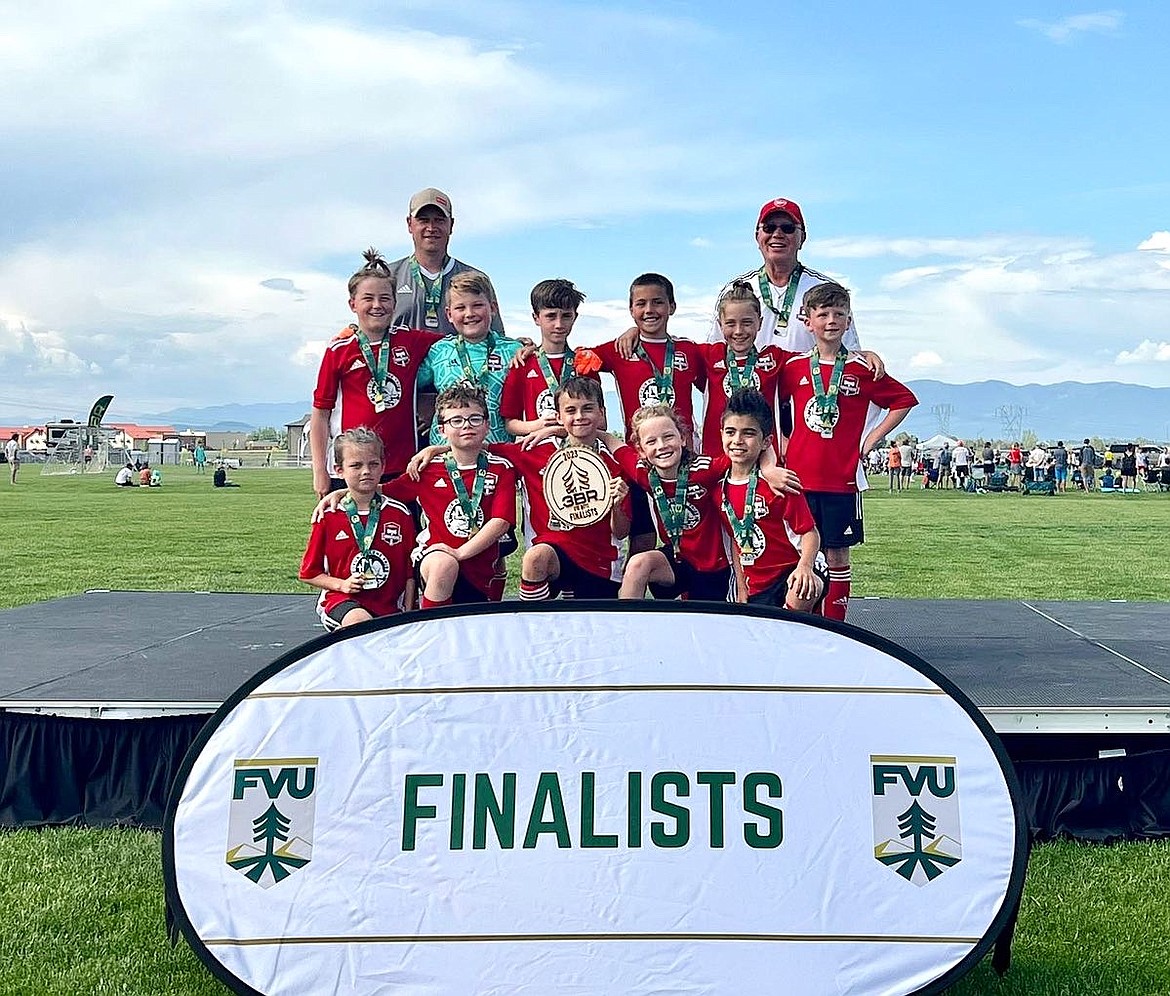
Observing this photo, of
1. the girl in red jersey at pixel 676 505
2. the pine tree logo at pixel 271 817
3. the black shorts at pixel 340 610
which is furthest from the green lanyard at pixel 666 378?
the pine tree logo at pixel 271 817

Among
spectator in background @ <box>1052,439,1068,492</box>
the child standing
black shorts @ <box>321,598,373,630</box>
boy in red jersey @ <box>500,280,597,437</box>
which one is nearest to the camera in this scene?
black shorts @ <box>321,598,373,630</box>

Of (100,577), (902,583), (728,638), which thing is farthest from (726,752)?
(100,577)

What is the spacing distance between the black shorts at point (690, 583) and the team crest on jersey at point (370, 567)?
3.18 feet

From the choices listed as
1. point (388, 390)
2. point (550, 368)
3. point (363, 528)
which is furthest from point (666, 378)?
point (363, 528)

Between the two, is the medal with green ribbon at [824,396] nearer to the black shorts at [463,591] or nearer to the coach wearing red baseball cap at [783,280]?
the coach wearing red baseball cap at [783,280]

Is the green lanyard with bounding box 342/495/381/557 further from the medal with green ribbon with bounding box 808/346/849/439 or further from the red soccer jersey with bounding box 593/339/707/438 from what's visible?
the medal with green ribbon with bounding box 808/346/849/439

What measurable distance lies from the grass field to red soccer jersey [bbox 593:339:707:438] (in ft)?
6.49

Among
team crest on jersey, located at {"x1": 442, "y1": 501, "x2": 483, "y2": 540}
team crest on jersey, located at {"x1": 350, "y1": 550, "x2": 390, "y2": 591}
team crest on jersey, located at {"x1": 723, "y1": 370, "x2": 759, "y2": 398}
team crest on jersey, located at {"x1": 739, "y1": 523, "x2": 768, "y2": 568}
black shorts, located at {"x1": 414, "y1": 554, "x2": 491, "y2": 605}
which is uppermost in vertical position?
team crest on jersey, located at {"x1": 723, "y1": 370, "x2": 759, "y2": 398}

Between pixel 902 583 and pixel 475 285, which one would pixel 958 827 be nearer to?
pixel 475 285

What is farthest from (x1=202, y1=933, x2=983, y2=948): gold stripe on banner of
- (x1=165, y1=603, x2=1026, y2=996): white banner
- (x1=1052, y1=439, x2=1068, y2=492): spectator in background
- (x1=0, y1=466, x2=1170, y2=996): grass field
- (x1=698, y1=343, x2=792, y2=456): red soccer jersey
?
(x1=1052, y1=439, x2=1068, y2=492): spectator in background

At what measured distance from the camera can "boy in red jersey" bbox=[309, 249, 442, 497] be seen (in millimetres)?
4461

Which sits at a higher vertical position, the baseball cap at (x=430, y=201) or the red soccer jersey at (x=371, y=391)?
the baseball cap at (x=430, y=201)

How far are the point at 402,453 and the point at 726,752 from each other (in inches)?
96.2

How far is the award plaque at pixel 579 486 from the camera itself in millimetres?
4207
